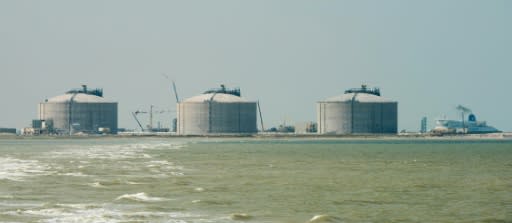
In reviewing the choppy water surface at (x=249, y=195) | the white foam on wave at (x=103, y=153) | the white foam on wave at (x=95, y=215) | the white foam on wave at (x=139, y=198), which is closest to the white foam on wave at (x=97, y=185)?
the choppy water surface at (x=249, y=195)

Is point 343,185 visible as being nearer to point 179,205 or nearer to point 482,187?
point 482,187

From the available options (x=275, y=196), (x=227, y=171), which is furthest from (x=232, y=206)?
(x=227, y=171)

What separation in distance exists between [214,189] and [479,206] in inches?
545

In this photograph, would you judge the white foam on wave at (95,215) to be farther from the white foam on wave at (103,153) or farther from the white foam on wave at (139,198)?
the white foam on wave at (103,153)

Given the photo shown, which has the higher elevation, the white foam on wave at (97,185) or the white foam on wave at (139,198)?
the white foam on wave at (97,185)

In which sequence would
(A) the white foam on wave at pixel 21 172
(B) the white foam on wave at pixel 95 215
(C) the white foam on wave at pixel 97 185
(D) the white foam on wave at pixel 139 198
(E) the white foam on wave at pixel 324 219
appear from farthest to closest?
(A) the white foam on wave at pixel 21 172 → (C) the white foam on wave at pixel 97 185 → (D) the white foam on wave at pixel 139 198 → (E) the white foam on wave at pixel 324 219 → (B) the white foam on wave at pixel 95 215

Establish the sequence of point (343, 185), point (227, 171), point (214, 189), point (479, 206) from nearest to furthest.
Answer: point (479, 206) → point (214, 189) → point (343, 185) → point (227, 171)

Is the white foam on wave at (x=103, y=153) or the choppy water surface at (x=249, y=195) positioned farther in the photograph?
the white foam on wave at (x=103, y=153)

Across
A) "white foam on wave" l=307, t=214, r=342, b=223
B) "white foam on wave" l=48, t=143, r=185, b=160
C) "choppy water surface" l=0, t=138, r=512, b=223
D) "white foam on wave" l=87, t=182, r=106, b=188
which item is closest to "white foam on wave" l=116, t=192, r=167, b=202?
"choppy water surface" l=0, t=138, r=512, b=223

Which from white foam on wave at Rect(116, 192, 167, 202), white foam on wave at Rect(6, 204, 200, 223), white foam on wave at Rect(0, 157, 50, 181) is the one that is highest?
white foam on wave at Rect(0, 157, 50, 181)

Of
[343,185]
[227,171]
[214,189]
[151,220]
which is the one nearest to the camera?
[151,220]

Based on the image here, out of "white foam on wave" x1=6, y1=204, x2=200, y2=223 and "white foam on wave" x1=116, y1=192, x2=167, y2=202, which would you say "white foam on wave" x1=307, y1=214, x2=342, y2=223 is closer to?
"white foam on wave" x1=6, y1=204, x2=200, y2=223

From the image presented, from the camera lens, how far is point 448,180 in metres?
61.3

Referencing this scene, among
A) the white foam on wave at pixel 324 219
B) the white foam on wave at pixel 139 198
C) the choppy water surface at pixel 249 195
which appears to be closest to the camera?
the white foam on wave at pixel 324 219
